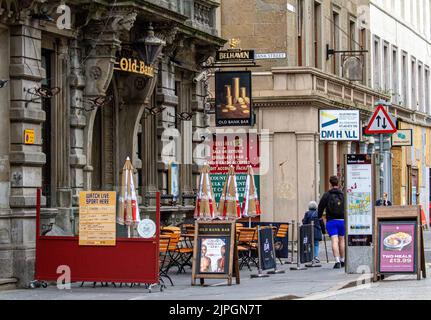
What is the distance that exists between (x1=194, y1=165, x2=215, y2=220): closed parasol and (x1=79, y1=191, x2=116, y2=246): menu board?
6.59 meters

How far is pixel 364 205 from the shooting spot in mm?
25016

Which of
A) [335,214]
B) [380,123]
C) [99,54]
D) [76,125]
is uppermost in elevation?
[99,54]

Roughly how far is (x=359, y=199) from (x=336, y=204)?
2.08 metres

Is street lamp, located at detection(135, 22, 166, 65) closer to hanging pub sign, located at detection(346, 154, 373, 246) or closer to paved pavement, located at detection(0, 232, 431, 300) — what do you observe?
hanging pub sign, located at detection(346, 154, 373, 246)

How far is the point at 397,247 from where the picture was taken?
23047 mm

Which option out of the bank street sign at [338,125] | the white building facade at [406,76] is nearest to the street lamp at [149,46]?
the bank street sign at [338,125]

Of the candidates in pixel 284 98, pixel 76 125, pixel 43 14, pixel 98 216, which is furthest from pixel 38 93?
pixel 284 98

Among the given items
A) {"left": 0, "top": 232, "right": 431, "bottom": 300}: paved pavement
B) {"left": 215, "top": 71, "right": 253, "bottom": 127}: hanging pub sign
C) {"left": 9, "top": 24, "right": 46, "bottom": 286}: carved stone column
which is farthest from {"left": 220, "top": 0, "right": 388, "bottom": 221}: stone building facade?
{"left": 9, "top": 24, "right": 46, "bottom": 286}: carved stone column

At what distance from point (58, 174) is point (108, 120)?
13.0 feet

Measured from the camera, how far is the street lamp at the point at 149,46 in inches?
1083

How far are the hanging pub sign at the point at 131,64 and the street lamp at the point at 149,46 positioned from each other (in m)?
0.15

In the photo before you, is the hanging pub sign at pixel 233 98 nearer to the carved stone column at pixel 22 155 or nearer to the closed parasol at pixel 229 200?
the closed parasol at pixel 229 200

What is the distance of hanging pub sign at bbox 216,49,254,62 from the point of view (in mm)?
34688

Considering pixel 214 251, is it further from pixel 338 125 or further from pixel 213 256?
pixel 338 125
